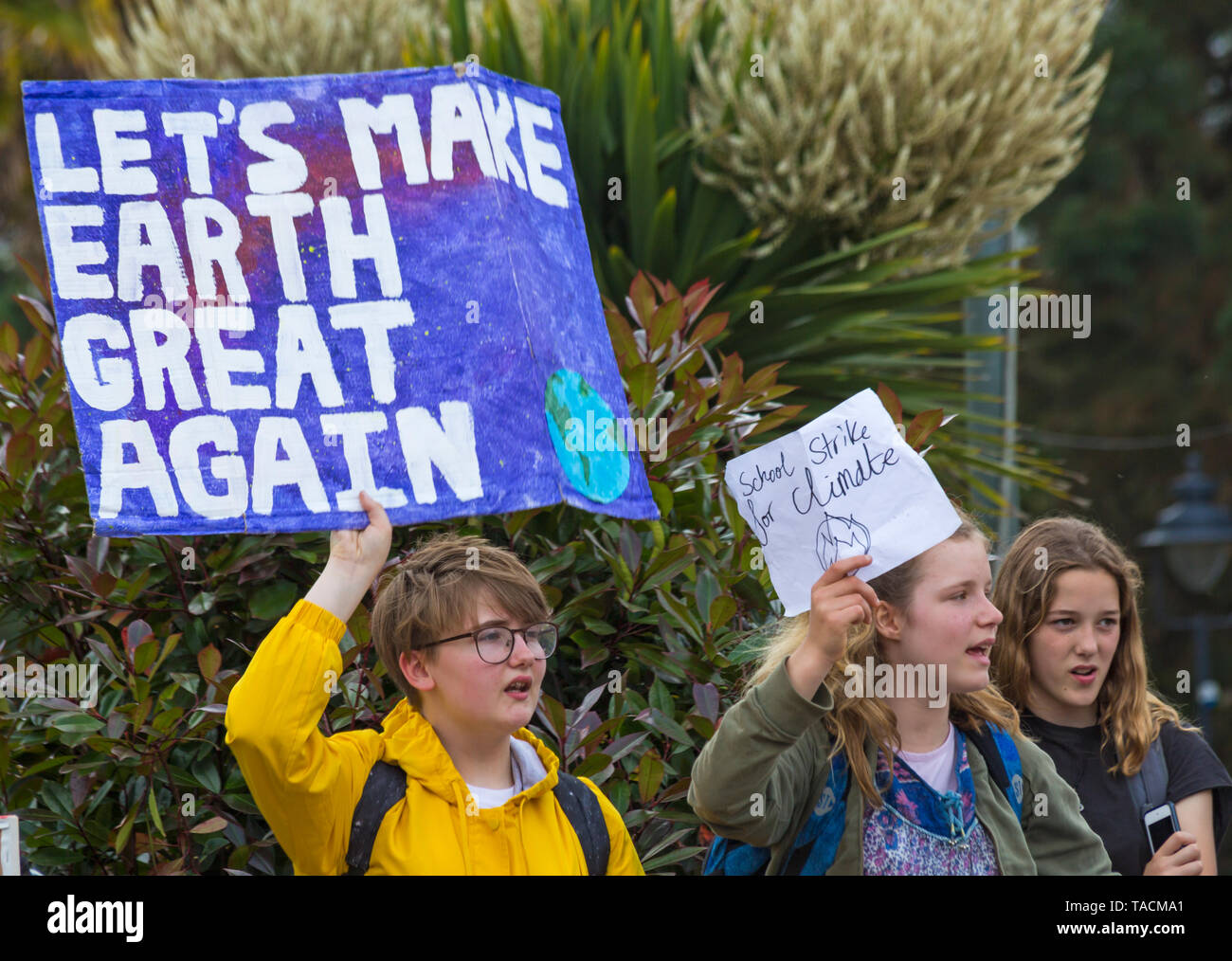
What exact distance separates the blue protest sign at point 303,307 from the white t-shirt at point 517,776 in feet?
1.41

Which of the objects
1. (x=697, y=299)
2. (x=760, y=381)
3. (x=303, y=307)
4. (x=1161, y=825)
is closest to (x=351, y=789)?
(x=303, y=307)

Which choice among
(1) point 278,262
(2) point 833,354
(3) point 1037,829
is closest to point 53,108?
(1) point 278,262

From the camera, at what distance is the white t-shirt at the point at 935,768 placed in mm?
2689

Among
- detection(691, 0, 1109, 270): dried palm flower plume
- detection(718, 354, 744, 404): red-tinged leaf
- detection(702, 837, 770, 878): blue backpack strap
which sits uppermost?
detection(691, 0, 1109, 270): dried palm flower plume

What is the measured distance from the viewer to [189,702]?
2998 mm

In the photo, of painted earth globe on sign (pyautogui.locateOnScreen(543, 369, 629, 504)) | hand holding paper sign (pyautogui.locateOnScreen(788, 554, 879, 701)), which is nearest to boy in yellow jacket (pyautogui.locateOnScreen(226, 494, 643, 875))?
painted earth globe on sign (pyautogui.locateOnScreen(543, 369, 629, 504))

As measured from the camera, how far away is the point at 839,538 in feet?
8.50

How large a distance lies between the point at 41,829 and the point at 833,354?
3.52 metres

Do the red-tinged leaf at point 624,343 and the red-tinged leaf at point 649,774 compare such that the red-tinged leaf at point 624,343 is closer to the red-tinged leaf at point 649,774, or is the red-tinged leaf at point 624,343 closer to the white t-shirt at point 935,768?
the red-tinged leaf at point 649,774

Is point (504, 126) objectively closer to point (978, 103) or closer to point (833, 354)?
point (833, 354)

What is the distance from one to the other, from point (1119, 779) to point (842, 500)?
1034 millimetres

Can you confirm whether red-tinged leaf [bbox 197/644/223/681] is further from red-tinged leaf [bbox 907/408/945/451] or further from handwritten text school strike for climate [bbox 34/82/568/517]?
red-tinged leaf [bbox 907/408/945/451]

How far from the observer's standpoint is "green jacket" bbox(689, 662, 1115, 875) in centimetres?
240

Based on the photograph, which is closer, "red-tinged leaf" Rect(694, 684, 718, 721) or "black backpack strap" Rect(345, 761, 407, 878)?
"black backpack strap" Rect(345, 761, 407, 878)
